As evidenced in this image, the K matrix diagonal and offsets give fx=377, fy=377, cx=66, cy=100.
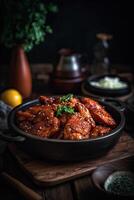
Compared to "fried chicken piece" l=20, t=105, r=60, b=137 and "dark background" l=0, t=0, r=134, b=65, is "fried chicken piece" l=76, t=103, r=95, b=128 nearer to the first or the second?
"fried chicken piece" l=20, t=105, r=60, b=137

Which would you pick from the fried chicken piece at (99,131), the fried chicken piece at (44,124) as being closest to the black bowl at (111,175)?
the fried chicken piece at (99,131)

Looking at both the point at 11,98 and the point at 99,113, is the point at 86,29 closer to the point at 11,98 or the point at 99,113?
the point at 11,98

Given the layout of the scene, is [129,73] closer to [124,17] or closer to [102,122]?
[124,17]

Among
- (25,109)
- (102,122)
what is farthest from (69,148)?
(25,109)

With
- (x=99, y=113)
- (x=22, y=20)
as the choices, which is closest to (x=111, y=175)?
(x=99, y=113)

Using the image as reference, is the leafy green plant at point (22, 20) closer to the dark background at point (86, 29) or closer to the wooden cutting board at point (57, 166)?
the dark background at point (86, 29)

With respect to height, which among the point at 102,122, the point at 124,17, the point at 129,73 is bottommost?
the point at 129,73
